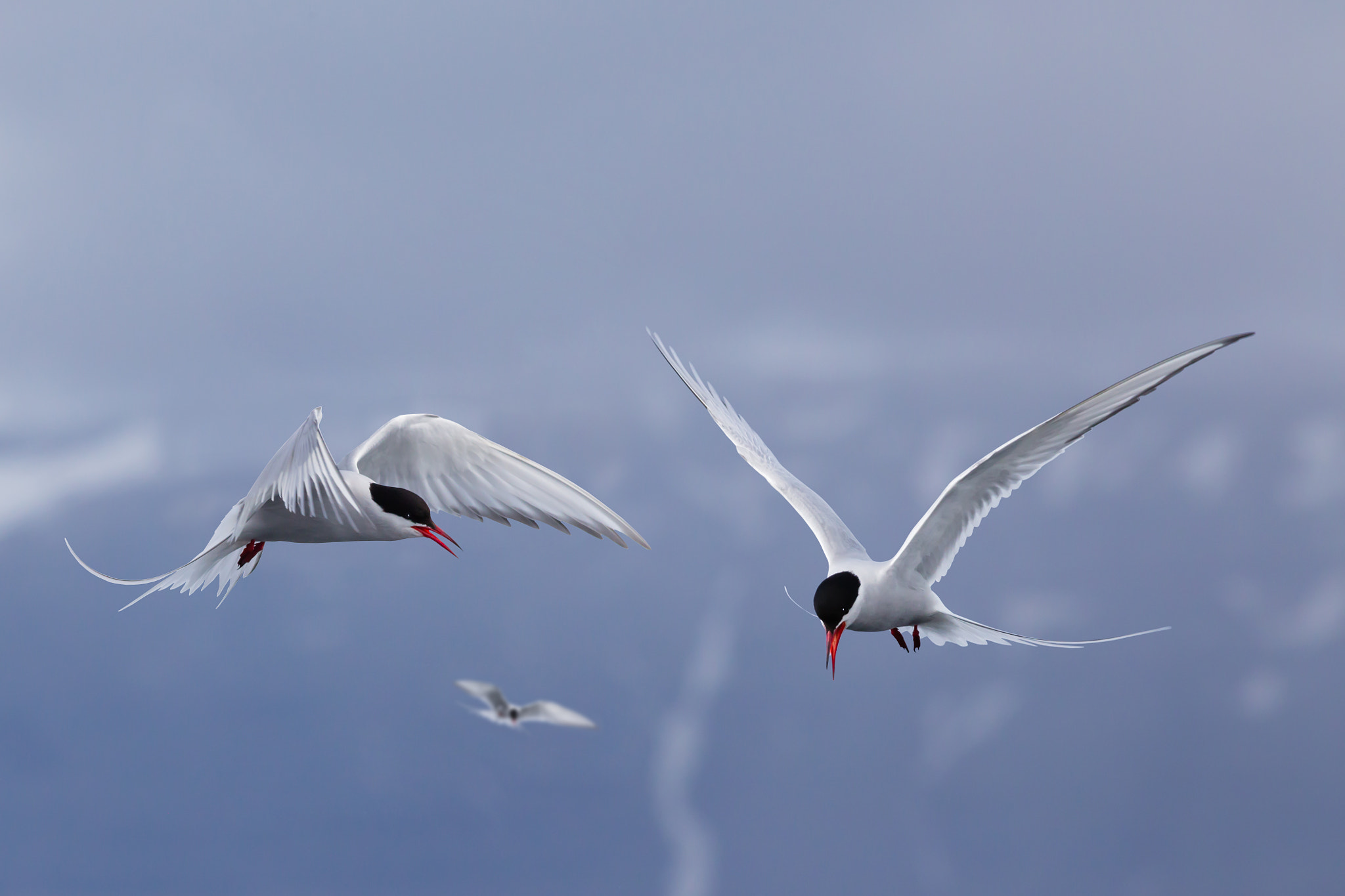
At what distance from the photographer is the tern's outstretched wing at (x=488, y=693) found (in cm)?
406

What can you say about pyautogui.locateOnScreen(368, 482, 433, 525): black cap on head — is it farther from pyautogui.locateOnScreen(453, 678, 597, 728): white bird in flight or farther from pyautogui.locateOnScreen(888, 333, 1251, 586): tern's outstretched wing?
pyautogui.locateOnScreen(888, 333, 1251, 586): tern's outstretched wing

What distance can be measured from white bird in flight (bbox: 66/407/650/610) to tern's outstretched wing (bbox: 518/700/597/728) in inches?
32.8

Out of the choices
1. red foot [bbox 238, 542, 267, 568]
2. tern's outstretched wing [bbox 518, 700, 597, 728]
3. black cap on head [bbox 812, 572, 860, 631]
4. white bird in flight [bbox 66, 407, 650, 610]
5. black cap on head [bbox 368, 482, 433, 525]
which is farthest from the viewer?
red foot [bbox 238, 542, 267, 568]

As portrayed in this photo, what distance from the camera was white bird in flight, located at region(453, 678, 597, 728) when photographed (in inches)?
159

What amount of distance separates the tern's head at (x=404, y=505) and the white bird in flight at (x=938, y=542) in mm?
1789

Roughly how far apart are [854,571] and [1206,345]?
6.01ft

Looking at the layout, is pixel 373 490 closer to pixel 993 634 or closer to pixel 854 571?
pixel 854 571

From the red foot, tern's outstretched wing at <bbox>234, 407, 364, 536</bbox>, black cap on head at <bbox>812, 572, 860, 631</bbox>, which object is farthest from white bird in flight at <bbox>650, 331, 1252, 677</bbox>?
the red foot

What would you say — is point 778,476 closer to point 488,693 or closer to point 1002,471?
point 1002,471

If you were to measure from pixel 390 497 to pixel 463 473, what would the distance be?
630 mm

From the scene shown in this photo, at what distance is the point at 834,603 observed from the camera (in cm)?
503

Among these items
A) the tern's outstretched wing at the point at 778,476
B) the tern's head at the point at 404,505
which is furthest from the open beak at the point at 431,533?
the tern's outstretched wing at the point at 778,476

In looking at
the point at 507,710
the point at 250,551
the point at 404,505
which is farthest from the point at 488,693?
the point at 250,551

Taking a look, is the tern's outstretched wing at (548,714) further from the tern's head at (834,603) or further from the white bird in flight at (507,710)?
the tern's head at (834,603)
